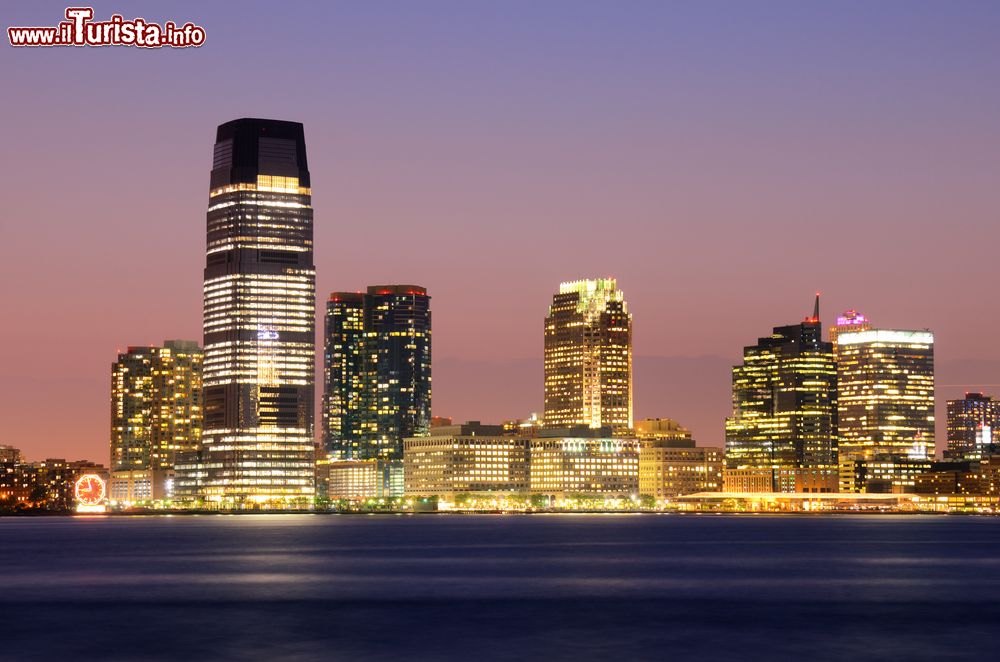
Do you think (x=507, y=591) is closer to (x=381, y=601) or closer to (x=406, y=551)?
(x=381, y=601)

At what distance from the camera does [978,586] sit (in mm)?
136500

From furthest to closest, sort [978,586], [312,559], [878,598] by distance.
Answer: [312,559]
[978,586]
[878,598]

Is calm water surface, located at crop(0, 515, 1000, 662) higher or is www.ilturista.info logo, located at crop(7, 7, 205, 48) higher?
www.ilturista.info logo, located at crop(7, 7, 205, 48)

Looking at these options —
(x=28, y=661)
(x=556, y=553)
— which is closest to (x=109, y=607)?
(x=28, y=661)

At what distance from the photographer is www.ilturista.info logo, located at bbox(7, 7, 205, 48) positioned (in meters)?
113

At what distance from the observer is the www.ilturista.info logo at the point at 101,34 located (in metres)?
113

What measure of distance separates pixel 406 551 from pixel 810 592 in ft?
260

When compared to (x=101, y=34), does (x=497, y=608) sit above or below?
below

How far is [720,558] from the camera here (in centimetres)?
18312

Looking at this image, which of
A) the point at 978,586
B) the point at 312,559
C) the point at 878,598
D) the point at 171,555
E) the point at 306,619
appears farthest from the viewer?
the point at 171,555

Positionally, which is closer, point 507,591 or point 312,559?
point 507,591

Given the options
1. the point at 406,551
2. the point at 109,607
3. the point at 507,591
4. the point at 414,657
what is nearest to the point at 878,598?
the point at 507,591

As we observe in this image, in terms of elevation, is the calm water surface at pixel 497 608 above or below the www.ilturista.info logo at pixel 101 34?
below

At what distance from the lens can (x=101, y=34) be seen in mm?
114250
